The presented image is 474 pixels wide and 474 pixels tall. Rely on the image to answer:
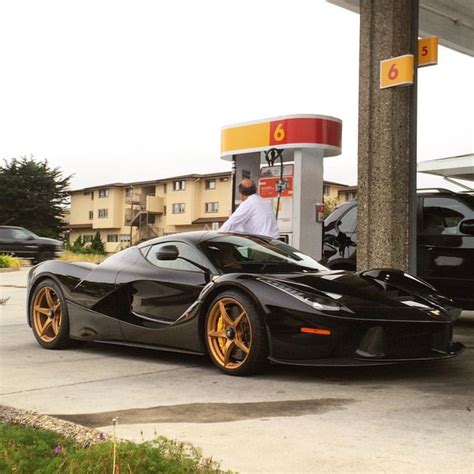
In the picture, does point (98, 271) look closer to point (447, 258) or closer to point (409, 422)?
point (409, 422)

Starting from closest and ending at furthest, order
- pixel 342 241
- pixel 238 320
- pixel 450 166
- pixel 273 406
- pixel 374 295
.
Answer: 1. pixel 273 406
2. pixel 238 320
3. pixel 374 295
4. pixel 342 241
5. pixel 450 166

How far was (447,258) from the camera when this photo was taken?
8.71 meters

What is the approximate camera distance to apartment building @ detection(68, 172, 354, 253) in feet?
217

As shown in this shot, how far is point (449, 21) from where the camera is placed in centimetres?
1437

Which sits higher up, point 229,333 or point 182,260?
point 182,260

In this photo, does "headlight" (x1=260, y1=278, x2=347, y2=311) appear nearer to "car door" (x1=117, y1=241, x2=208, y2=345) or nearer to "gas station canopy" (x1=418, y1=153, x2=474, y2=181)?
"car door" (x1=117, y1=241, x2=208, y2=345)

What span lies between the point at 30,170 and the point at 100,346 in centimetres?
6261

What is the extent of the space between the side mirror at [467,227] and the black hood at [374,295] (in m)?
2.41

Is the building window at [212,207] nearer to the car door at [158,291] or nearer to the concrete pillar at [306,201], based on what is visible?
the concrete pillar at [306,201]

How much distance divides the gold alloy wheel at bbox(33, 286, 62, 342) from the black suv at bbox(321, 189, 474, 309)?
13.7 ft

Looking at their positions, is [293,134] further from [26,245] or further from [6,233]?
[6,233]

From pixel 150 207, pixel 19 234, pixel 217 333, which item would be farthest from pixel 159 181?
pixel 217 333

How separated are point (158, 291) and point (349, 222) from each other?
4.58 metres

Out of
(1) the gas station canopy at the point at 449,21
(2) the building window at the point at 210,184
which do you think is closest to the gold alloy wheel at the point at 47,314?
(1) the gas station canopy at the point at 449,21
